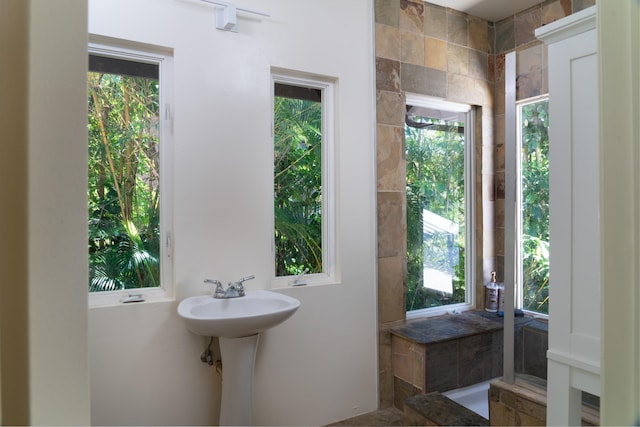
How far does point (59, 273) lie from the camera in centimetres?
44

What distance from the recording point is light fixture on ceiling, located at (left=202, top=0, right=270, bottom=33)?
2115mm

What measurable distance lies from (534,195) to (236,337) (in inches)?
70.1

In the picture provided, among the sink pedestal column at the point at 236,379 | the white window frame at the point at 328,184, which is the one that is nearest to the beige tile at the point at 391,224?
the white window frame at the point at 328,184

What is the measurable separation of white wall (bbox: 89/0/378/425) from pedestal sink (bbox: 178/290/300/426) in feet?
0.54

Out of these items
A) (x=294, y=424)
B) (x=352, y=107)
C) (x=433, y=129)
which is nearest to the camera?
(x=294, y=424)

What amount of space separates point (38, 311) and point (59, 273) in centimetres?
4

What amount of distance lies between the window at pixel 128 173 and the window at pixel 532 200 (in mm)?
1927

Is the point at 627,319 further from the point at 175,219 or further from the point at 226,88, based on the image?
the point at 226,88

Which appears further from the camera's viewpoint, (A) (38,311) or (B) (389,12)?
(B) (389,12)

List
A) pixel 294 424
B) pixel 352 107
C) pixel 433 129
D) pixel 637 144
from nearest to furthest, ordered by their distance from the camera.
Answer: pixel 637 144, pixel 294 424, pixel 352 107, pixel 433 129

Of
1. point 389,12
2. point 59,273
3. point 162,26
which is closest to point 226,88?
point 162,26

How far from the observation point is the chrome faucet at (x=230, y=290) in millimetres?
2107

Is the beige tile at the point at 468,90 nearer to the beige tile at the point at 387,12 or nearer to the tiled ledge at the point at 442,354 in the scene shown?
the beige tile at the point at 387,12

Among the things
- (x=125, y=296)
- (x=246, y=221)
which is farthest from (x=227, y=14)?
(x=125, y=296)
